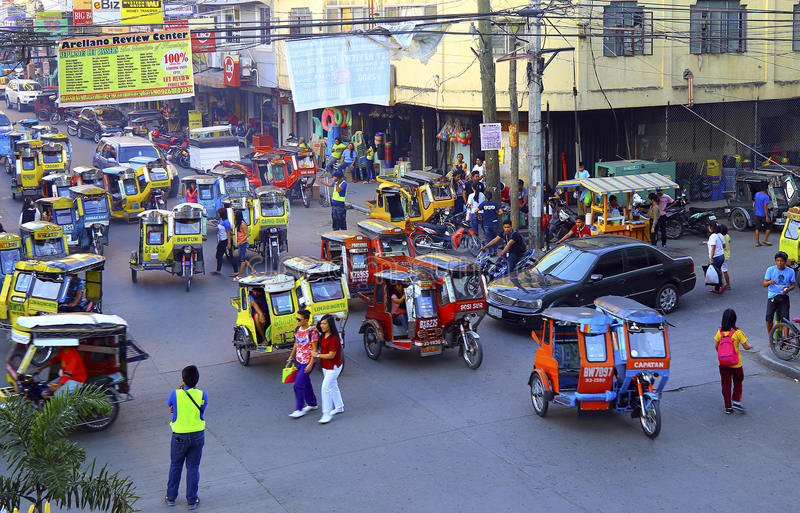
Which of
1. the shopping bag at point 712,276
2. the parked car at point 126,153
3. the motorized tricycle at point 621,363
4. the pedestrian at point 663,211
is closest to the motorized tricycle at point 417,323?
the motorized tricycle at point 621,363

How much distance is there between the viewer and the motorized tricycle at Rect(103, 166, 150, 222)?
28516mm

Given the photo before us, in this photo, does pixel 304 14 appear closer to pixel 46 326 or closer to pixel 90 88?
pixel 90 88

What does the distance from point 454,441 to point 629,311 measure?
2.80 metres

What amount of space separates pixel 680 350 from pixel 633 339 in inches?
174

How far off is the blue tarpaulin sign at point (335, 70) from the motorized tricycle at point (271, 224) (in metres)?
5.74

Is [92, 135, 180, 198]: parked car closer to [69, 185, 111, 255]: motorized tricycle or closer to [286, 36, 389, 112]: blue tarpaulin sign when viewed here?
[286, 36, 389, 112]: blue tarpaulin sign

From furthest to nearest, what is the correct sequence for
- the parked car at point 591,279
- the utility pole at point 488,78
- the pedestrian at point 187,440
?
the utility pole at point 488,78
the parked car at point 591,279
the pedestrian at point 187,440

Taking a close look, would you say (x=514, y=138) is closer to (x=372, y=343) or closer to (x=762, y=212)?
(x=762, y=212)

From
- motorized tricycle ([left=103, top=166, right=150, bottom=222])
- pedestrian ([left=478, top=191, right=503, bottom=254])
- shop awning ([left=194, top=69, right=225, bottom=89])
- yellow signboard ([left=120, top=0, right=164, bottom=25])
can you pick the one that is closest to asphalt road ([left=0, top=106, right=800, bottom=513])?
pedestrian ([left=478, top=191, right=503, bottom=254])

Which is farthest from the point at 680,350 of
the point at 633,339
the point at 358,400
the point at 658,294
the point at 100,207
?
the point at 100,207

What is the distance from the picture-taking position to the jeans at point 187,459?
9922 mm

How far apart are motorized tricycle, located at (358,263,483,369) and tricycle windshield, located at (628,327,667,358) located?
11.1 ft

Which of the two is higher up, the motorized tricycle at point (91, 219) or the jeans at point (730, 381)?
the motorized tricycle at point (91, 219)

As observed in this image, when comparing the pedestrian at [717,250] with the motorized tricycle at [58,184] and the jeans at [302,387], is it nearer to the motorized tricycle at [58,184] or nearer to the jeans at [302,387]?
the jeans at [302,387]
